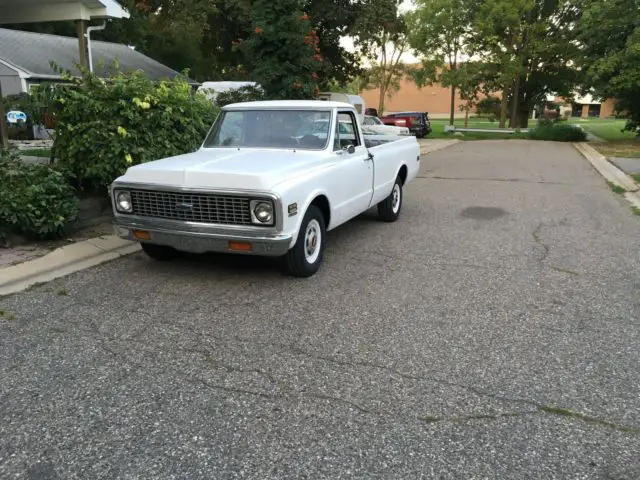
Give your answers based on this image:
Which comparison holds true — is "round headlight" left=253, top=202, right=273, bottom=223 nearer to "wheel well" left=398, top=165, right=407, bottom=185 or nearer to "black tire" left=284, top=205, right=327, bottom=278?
"black tire" left=284, top=205, right=327, bottom=278

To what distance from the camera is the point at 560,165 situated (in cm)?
1652

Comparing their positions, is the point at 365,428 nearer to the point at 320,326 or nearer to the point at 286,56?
the point at 320,326

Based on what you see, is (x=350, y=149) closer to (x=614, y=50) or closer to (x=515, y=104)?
(x=614, y=50)

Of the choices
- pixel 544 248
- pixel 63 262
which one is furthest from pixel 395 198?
pixel 63 262

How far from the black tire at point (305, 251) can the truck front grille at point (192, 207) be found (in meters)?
0.62

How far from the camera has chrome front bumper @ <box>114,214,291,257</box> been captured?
15.8 ft

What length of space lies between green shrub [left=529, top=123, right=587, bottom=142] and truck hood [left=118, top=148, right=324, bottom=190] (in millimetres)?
26673

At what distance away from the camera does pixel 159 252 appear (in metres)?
5.91

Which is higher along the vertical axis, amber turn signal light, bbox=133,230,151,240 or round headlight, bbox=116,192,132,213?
round headlight, bbox=116,192,132,213

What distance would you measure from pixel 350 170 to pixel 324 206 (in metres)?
0.70

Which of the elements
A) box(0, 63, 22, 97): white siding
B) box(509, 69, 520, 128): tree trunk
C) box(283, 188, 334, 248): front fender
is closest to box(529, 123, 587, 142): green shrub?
box(509, 69, 520, 128): tree trunk

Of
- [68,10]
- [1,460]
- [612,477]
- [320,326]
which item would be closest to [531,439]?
[612,477]

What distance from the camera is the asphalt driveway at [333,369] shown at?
2.76m

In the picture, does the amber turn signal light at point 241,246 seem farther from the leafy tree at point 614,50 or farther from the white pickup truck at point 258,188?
the leafy tree at point 614,50
